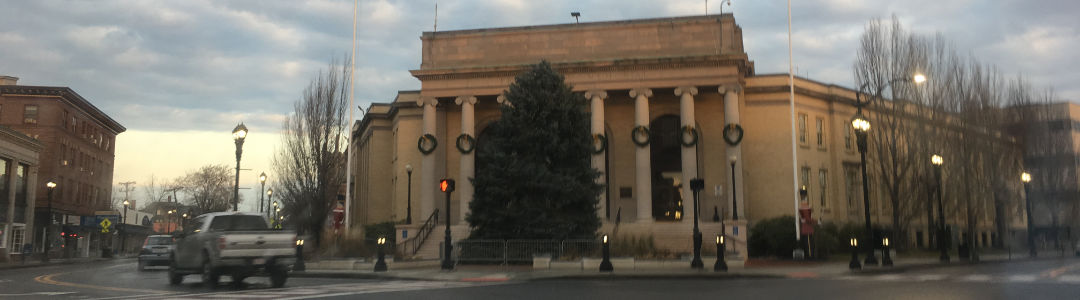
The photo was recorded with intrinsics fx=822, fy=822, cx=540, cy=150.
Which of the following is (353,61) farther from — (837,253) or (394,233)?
(837,253)

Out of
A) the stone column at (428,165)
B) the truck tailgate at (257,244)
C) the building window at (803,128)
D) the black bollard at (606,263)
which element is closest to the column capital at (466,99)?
the stone column at (428,165)

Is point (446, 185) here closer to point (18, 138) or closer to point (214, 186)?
point (18, 138)

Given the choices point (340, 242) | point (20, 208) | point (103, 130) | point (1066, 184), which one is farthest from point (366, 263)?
point (103, 130)

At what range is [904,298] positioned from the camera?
1374 cm

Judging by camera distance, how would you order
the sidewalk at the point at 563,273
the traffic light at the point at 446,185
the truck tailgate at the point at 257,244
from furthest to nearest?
the traffic light at the point at 446,185, the sidewalk at the point at 563,273, the truck tailgate at the point at 257,244

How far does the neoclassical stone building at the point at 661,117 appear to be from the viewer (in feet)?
124

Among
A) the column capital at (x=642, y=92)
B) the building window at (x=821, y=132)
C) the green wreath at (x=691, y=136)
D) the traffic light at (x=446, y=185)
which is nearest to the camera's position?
the traffic light at (x=446, y=185)

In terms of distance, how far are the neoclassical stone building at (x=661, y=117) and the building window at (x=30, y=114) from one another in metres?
34.0

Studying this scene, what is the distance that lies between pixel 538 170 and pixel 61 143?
157 ft

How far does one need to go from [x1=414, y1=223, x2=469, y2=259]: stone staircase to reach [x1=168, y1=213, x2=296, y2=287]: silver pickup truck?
1702 centimetres

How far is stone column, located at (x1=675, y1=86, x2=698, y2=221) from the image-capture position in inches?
1452

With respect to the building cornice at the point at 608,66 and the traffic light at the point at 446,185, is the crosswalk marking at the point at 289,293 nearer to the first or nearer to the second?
the traffic light at the point at 446,185

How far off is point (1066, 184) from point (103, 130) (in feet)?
245

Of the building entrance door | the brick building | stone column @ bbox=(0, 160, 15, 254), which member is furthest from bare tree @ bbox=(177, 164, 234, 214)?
the building entrance door
